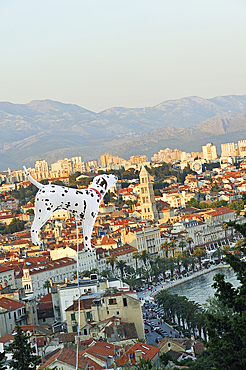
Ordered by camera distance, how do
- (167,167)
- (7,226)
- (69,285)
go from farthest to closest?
(167,167)
(7,226)
(69,285)

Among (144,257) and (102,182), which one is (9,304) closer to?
(102,182)

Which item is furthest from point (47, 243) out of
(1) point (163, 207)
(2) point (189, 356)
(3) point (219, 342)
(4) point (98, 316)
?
(3) point (219, 342)

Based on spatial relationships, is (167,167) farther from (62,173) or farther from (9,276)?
(9,276)

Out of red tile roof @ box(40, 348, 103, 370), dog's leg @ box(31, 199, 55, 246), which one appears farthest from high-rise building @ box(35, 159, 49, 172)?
dog's leg @ box(31, 199, 55, 246)

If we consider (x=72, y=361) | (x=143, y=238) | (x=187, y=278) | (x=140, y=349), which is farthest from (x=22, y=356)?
(x=143, y=238)

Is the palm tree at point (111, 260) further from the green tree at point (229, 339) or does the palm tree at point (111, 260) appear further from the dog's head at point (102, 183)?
the dog's head at point (102, 183)

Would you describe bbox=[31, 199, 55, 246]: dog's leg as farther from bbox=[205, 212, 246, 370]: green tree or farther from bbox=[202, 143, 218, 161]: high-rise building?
bbox=[202, 143, 218, 161]: high-rise building
